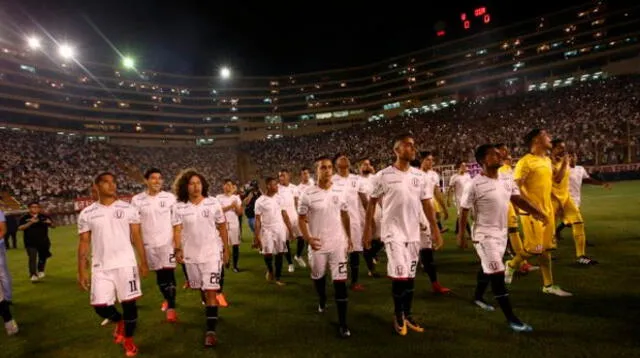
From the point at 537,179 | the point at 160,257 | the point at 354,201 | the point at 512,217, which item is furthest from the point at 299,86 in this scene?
the point at 537,179

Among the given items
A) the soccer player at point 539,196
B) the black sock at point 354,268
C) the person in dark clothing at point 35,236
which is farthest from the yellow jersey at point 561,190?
the person in dark clothing at point 35,236

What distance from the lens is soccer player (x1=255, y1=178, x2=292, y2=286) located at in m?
9.25

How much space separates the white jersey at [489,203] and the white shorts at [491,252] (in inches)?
2.6

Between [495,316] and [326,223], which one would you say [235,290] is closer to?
[326,223]

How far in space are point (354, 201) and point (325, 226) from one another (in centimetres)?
288

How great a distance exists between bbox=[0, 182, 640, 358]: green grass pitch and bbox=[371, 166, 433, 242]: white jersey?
1335mm

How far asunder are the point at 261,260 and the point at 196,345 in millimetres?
6486

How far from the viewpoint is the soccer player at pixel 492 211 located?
5.39 meters

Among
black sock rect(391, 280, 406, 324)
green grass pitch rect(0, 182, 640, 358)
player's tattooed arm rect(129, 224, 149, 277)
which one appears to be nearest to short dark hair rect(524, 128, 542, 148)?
green grass pitch rect(0, 182, 640, 358)

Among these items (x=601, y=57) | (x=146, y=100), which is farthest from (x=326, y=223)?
(x=146, y=100)

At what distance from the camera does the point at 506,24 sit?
7631 cm

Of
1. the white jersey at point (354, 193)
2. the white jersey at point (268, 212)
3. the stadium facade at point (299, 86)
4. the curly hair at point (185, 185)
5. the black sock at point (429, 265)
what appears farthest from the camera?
the stadium facade at point (299, 86)

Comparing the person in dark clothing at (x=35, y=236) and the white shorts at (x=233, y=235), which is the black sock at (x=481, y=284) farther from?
the person in dark clothing at (x=35, y=236)

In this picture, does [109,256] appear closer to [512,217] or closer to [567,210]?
[512,217]
